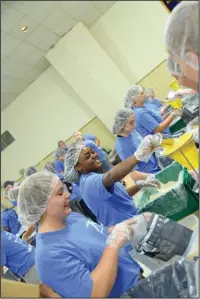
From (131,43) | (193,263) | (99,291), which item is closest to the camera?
(193,263)

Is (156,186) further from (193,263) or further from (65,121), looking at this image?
(65,121)

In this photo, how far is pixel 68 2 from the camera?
5.27 meters

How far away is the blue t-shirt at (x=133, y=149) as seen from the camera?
2945 millimetres

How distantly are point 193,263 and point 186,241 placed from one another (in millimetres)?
219

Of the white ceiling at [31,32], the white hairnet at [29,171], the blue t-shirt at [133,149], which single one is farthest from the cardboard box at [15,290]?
the white ceiling at [31,32]

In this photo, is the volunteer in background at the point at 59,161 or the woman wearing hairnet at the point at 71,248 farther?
the volunteer in background at the point at 59,161

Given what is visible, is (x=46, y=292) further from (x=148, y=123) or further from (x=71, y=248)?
(x=148, y=123)

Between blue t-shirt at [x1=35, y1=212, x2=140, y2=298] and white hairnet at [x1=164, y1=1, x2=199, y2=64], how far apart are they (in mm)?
868

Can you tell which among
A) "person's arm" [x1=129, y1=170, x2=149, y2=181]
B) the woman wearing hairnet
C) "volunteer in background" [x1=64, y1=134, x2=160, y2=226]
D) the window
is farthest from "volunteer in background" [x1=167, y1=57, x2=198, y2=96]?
the window

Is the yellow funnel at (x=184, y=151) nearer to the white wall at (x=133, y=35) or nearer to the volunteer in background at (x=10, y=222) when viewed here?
the volunteer in background at (x=10, y=222)

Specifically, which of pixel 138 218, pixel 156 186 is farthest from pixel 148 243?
pixel 156 186

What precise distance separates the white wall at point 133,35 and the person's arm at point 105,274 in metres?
6.02

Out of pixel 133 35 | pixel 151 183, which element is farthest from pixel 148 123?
pixel 133 35

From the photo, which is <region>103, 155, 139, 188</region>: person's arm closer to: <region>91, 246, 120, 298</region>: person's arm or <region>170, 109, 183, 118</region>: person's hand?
<region>91, 246, 120, 298</region>: person's arm
